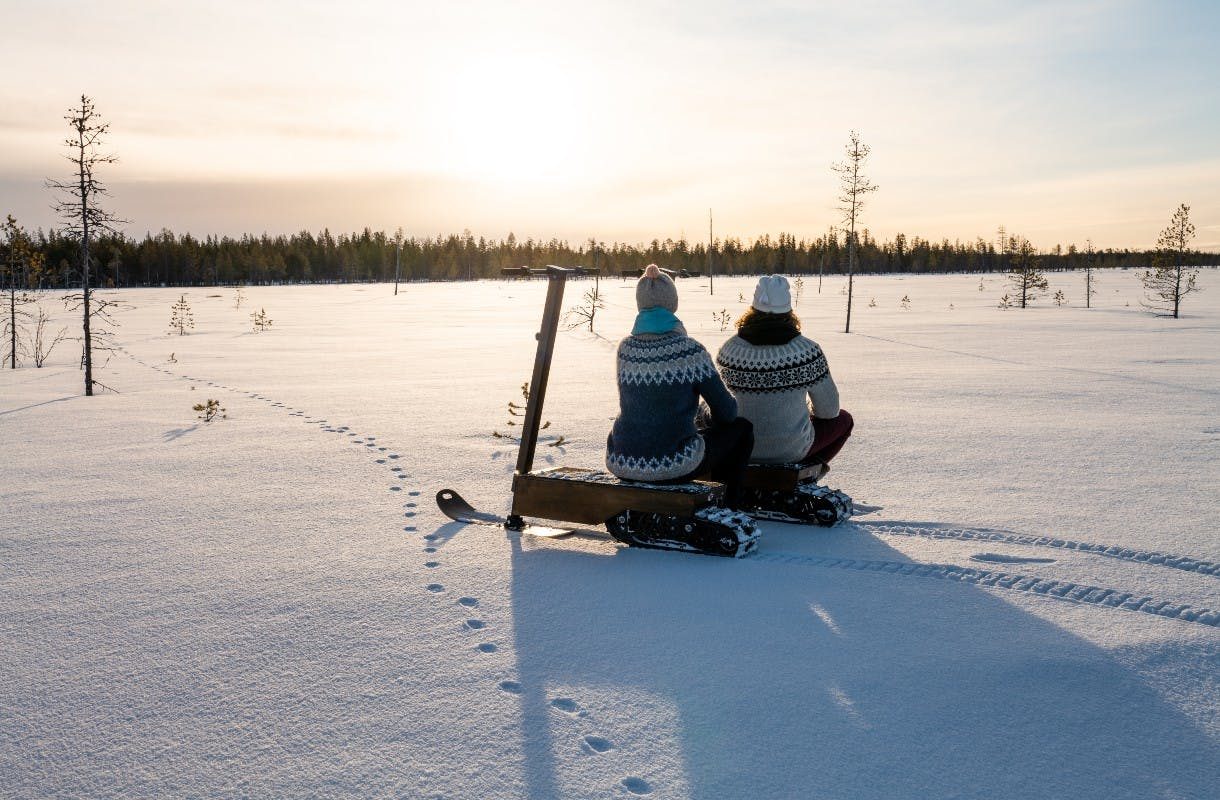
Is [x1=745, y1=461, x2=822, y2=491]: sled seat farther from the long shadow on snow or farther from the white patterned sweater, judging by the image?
the long shadow on snow

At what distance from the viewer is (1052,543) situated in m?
4.83

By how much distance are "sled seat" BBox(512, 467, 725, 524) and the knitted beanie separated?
1.01 m

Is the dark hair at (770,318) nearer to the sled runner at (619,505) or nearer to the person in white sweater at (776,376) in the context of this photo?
the person in white sweater at (776,376)

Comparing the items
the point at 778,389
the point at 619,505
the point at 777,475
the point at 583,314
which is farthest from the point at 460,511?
the point at 583,314

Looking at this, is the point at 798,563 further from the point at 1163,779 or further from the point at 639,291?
the point at 1163,779

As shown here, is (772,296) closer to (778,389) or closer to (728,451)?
(778,389)

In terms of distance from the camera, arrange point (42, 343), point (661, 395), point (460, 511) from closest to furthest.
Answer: point (661, 395) < point (460, 511) < point (42, 343)

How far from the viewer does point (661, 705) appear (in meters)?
3.04

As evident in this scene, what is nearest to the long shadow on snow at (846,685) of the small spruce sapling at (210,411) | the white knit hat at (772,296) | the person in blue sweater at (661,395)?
the person in blue sweater at (661,395)

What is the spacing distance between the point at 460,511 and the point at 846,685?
10.1ft

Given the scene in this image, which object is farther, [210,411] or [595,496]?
[210,411]

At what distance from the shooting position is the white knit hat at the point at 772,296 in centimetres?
514

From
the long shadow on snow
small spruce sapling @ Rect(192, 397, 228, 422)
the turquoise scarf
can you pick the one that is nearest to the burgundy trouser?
the long shadow on snow

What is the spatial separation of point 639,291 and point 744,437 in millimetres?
1077
